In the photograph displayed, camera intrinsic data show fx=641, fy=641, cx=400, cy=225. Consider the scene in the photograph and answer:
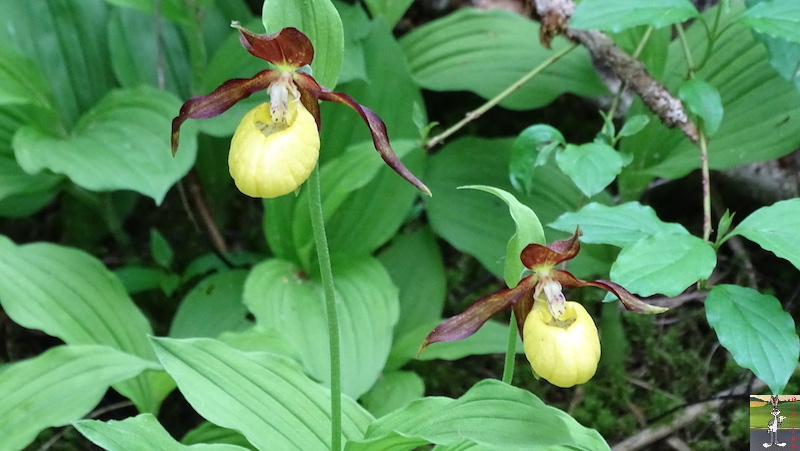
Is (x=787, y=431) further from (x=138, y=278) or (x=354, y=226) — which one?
(x=138, y=278)

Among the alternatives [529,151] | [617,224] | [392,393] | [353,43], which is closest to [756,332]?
[617,224]

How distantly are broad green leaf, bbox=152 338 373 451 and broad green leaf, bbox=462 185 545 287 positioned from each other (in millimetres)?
532

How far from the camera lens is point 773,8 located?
1.43 metres

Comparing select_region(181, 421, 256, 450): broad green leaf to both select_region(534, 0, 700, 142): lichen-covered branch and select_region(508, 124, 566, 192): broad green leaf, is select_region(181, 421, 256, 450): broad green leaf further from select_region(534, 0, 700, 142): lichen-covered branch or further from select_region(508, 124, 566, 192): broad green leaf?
select_region(534, 0, 700, 142): lichen-covered branch

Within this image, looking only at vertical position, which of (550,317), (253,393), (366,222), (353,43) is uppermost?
(353,43)

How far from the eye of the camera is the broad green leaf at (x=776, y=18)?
1.36m

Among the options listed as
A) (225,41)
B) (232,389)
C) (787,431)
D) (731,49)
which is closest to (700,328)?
(787,431)

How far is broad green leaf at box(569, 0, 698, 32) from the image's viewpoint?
4.66 ft

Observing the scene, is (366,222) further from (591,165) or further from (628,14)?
(628,14)

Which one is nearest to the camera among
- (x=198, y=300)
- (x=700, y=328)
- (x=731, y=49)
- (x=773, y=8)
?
(x=773, y=8)

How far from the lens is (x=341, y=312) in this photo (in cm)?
181

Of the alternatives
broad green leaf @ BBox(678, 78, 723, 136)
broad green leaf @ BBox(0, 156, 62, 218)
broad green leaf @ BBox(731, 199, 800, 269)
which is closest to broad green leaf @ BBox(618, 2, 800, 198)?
broad green leaf @ BBox(678, 78, 723, 136)

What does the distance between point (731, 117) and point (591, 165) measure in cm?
63

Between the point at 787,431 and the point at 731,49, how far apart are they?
1047 mm
